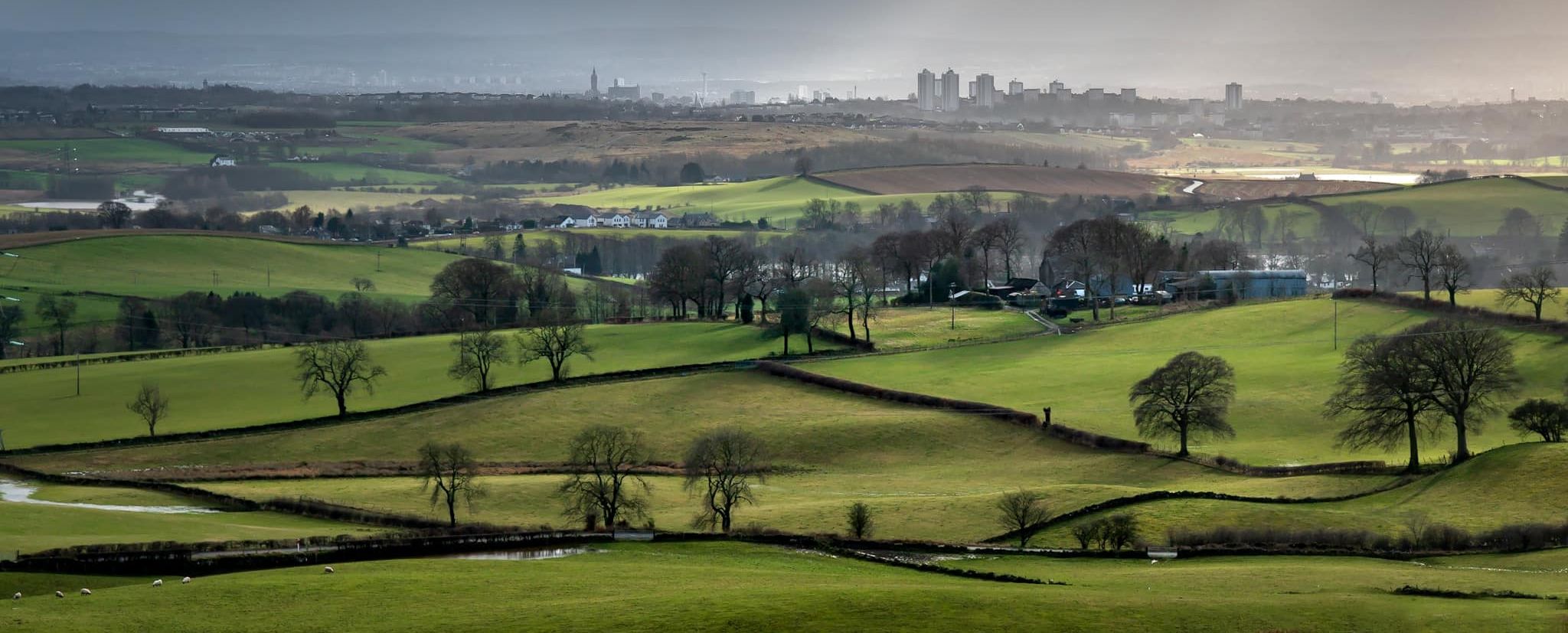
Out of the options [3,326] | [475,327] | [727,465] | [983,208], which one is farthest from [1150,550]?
[983,208]

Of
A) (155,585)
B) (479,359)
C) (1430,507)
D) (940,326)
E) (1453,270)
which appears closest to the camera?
(155,585)

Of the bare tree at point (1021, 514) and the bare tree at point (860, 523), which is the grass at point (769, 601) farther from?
the bare tree at point (1021, 514)

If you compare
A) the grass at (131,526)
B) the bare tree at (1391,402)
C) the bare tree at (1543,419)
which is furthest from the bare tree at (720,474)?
the bare tree at (1543,419)

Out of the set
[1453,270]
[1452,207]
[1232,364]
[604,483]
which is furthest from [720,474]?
[1452,207]

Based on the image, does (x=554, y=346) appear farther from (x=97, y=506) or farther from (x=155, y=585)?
(x=155, y=585)

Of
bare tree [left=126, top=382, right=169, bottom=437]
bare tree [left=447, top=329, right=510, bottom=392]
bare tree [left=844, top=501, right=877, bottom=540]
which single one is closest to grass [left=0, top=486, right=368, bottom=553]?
bare tree [left=844, top=501, right=877, bottom=540]

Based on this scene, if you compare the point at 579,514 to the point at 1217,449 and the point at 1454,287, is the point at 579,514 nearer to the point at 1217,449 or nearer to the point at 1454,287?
the point at 1217,449

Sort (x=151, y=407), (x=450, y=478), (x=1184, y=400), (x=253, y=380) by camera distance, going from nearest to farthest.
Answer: (x=450, y=478) → (x=1184, y=400) → (x=151, y=407) → (x=253, y=380)

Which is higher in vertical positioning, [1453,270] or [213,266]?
[1453,270]
